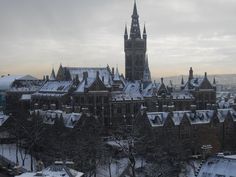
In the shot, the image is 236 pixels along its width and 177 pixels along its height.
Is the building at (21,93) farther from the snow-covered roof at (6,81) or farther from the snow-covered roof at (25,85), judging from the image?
the snow-covered roof at (6,81)

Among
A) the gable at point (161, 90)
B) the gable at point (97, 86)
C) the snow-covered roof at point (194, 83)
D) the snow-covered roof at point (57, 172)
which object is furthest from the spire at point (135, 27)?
the snow-covered roof at point (57, 172)

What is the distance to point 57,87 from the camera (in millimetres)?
97688

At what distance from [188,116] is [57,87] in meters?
32.7

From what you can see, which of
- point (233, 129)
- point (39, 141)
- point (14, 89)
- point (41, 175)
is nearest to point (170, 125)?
point (233, 129)

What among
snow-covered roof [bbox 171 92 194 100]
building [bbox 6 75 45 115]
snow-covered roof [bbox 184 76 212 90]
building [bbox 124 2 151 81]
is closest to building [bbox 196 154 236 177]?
snow-covered roof [bbox 171 92 194 100]

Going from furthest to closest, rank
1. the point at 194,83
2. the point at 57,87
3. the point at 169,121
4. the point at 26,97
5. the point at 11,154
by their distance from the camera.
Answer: the point at 26,97, the point at 194,83, the point at 57,87, the point at 169,121, the point at 11,154

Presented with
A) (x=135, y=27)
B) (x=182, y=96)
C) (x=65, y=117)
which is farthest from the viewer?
(x=135, y=27)

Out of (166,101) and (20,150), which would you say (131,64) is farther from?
(20,150)

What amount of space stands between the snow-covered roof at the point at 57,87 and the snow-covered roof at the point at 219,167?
5729 cm

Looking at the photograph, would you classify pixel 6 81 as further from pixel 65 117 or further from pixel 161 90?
pixel 65 117

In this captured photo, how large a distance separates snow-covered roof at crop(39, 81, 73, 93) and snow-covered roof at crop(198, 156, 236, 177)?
57291mm

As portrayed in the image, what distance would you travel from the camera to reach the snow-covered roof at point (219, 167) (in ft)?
120

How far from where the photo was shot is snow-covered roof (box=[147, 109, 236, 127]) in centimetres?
7238

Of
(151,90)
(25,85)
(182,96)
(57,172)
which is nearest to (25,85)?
(25,85)
